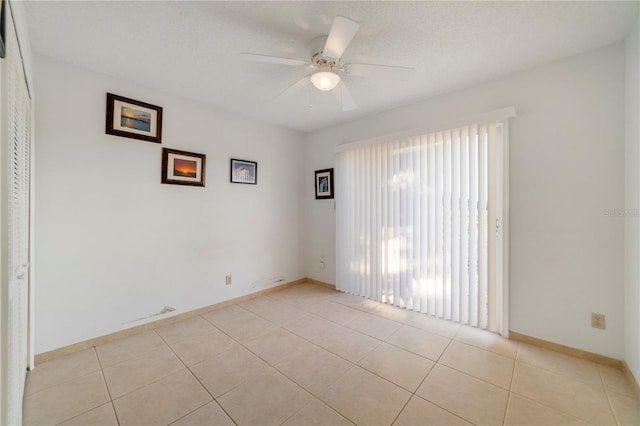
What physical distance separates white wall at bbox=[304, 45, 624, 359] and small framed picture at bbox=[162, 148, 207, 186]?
2948mm

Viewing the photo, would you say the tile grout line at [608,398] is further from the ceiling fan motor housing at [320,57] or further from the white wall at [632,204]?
the ceiling fan motor housing at [320,57]

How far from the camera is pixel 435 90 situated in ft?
8.43

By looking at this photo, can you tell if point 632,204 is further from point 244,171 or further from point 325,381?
point 244,171

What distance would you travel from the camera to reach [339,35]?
140 cm

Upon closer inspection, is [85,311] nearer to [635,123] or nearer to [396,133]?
[396,133]

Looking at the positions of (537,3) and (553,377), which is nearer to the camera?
(537,3)

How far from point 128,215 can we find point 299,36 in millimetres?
2166

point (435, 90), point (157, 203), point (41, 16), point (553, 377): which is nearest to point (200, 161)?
point (157, 203)

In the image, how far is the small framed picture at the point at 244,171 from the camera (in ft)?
10.4

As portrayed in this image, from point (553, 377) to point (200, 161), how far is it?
3.59 metres

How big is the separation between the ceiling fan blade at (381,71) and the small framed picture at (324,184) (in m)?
Result: 1.94

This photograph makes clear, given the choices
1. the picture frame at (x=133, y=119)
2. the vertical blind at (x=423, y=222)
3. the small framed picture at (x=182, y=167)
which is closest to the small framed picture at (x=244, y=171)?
the small framed picture at (x=182, y=167)

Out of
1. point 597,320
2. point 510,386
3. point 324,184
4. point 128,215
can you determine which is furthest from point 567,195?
point 128,215

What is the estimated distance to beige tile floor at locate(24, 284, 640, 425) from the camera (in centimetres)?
144
